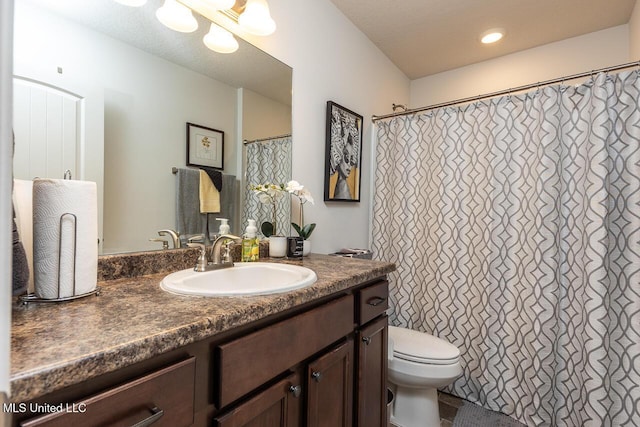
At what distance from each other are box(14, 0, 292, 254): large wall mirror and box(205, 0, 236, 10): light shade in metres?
0.07

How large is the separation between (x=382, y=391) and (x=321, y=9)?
1.97 m

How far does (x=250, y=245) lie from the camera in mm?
1337

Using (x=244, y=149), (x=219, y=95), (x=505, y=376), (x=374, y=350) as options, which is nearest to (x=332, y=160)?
(x=244, y=149)

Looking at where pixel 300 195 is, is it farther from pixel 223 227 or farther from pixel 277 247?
pixel 223 227

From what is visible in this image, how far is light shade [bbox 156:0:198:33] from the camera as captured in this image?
1.10 m

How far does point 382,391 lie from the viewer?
1.27 metres

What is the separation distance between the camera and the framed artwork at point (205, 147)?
119 centimetres

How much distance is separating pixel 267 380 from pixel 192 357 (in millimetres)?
229

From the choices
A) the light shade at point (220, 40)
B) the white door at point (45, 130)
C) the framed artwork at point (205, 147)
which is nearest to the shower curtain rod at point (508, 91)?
the light shade at point (220, 40)

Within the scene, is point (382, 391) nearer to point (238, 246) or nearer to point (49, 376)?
point (238, 246)

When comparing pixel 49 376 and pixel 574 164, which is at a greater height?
pixel 574 164

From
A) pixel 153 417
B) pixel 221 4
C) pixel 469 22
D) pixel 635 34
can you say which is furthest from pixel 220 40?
pixel 635 34

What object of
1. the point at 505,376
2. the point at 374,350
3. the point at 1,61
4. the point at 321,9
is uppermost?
the point at 321,9

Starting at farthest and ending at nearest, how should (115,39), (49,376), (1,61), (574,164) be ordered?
(574,164), (115,39), (49,376), (1,61)
